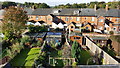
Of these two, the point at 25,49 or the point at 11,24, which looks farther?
the point at 11,24

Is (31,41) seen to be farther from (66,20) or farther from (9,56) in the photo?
(66,20)

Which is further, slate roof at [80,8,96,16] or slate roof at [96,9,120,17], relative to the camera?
slate roof at [80,8,96,16]

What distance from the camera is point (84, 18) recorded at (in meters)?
31.7

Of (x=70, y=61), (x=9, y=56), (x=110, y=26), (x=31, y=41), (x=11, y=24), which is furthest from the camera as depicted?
(x=110, y=26)

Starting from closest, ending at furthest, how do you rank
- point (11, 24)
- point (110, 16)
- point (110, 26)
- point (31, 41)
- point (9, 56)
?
point (9, 56)
point (31, 41)
point (11, 24)
point (110, 26)
point (110, 16)

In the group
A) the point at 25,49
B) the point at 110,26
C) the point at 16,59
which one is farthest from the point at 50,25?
the point at 16,59

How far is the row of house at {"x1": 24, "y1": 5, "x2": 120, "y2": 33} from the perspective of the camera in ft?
97.8

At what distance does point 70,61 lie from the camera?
13.3 meters

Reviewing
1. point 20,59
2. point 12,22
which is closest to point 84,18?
point 12,22

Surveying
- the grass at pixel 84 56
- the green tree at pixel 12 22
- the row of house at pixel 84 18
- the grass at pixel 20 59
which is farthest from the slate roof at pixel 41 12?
the grass at pixel 84 56

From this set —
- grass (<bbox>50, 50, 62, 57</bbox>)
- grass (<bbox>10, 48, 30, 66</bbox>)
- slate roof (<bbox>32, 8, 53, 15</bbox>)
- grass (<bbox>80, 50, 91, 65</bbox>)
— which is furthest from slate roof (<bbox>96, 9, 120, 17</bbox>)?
grass (<bbox>10, 48, 30, 66</bbox>)

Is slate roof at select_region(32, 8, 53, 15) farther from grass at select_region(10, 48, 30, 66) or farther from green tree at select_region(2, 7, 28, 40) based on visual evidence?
grass at select_region(10, 48, 30, 66)

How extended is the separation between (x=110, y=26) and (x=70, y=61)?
18038 mm

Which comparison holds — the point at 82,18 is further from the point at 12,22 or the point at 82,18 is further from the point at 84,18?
the point at 12,22
